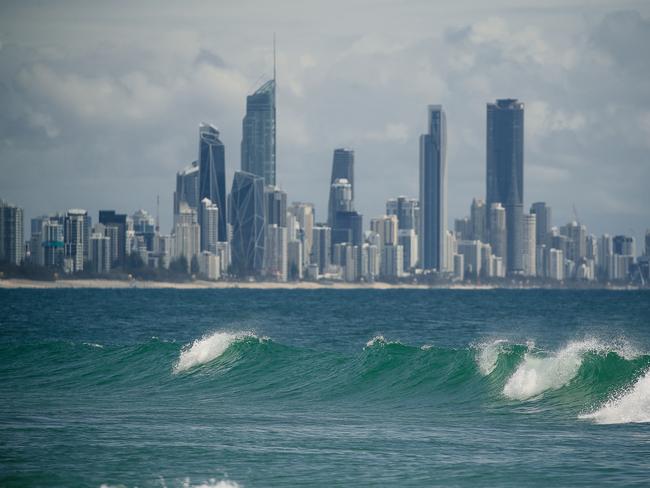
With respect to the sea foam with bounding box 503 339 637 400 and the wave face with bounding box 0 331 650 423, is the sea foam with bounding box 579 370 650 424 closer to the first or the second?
the wave face with bounding box 0 331 650 423

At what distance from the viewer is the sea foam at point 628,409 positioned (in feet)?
84.8

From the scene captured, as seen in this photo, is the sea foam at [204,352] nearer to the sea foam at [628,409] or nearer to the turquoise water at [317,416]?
the turquoise water at [317,416]

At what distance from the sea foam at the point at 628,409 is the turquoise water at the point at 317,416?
0.18 feet

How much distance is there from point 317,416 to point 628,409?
8007 mm

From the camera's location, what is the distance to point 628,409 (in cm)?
2681

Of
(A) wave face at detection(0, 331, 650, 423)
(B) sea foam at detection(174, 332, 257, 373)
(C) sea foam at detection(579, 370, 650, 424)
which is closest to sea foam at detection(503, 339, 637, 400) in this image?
(A) wave face at detection(0, 331, 650, 423)

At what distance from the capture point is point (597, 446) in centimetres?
2250

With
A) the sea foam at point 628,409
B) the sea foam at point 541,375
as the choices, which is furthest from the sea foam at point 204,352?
the sea foam at point 628,409

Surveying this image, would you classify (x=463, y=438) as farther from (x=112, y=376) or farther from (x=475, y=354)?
(x=112, y=376)

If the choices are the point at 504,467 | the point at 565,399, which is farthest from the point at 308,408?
the point at 504,467

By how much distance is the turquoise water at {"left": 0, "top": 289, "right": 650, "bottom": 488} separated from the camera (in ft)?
67.3

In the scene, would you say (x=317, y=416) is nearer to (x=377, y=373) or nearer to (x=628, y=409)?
(x=628, y=409)

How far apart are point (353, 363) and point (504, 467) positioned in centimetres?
2028

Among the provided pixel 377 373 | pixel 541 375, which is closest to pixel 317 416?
pixel 541 375
